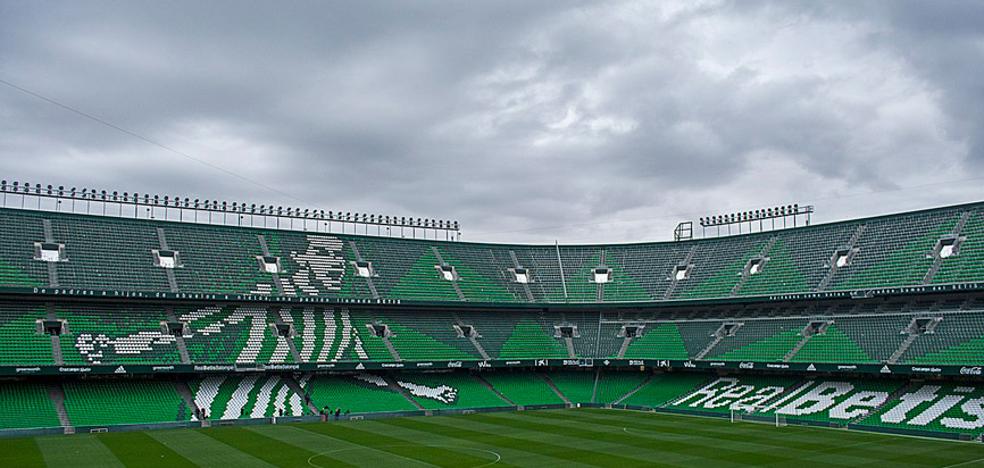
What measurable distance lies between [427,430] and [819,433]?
23.6 meters

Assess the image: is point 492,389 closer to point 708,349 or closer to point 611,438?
point 708,349

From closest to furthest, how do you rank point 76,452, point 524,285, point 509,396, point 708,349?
point 76,452 → point 708,349 → point 509,396 → point 524,285

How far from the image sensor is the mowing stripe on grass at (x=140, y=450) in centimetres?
3591

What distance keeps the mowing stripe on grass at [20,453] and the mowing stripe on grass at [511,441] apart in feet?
68.7

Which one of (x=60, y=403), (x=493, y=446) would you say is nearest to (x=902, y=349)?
(x=493, y=446)

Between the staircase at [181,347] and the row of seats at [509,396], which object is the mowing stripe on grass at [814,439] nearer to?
the row of seats at [509,396]

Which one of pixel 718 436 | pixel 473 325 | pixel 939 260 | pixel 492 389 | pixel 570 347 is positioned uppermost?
pixel 939 260

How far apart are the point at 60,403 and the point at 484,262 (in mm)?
38185

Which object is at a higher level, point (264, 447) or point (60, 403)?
point (60, 403)

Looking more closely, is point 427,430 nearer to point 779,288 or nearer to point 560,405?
point 560,405

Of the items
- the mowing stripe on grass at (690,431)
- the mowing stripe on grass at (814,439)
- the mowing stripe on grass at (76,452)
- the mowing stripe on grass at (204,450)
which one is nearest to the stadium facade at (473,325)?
the mowing stripe on grass at (814,439)

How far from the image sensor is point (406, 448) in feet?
133

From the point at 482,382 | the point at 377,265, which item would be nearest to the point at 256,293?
the point at 377,265

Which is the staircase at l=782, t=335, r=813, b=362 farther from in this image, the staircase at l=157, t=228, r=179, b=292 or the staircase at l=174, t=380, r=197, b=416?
the staircase at l=157, t=228, r=179, b=292
